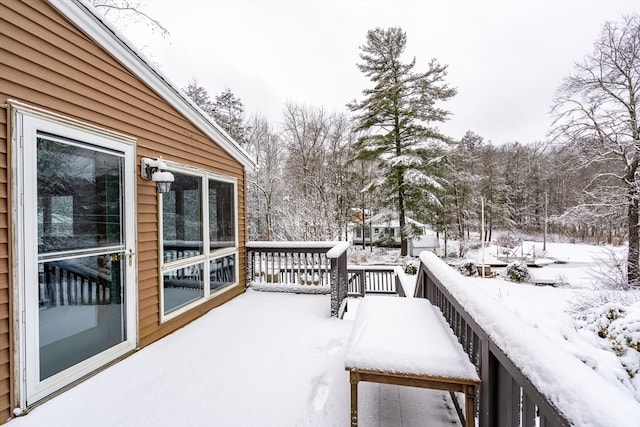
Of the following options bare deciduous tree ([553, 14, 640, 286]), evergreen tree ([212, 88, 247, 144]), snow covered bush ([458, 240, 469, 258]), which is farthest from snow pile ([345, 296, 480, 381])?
snow covered bush ([458, 240, 469, 258])

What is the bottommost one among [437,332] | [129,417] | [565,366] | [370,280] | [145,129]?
[370,280]

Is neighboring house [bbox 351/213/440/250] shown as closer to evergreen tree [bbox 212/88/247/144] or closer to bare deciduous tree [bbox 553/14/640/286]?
bare deciduous tree [bbox 553/14/640/286]

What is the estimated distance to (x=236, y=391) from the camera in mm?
2277

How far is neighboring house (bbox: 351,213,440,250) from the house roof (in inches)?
470

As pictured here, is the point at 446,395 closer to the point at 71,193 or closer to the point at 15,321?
the point at 15,321

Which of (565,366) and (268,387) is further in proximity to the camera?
(268,387)

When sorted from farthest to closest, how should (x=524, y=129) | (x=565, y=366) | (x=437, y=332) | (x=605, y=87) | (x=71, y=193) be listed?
(x=524, y=129) → (x=605, y=87) → (x=71, y=193) → (x=437, y=332) → (x=565, y=366)

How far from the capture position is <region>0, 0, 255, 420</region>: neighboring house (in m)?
2.01

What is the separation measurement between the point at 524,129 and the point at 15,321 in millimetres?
35266

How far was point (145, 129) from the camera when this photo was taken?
3254 mm

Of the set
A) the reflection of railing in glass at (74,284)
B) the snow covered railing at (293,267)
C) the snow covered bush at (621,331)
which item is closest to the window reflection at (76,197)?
the reflection of railing in glass at (74,284)

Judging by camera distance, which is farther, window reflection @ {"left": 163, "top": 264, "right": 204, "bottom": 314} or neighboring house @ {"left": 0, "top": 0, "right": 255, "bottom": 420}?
window reflection @ {"left": 163, "top": 264, "right": 204, "bottom": 314}

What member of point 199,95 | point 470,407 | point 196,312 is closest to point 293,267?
point 196,312

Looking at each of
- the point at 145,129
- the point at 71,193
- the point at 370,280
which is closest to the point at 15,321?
the point at 71,193
